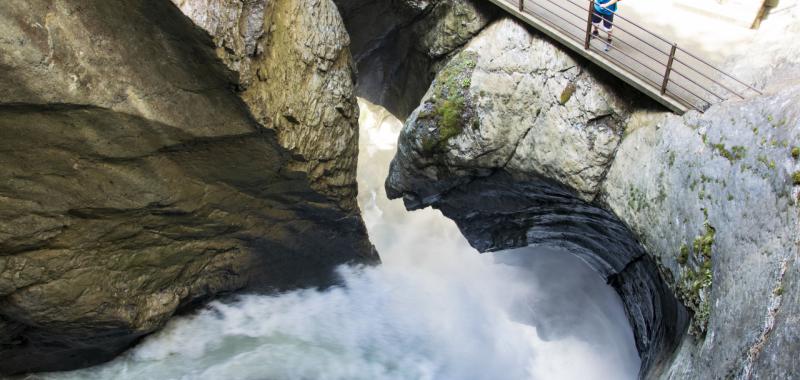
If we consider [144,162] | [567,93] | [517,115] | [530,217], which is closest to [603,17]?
[567,93]

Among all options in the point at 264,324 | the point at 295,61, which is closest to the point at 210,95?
the point at 295,61

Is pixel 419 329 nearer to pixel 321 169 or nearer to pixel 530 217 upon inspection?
pixel 530 217

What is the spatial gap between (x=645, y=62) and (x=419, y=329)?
788 cm

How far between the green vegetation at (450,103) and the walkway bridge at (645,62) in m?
1.18

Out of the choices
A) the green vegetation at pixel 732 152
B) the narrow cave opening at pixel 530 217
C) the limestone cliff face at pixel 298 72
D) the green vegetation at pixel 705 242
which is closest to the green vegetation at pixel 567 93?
the narrow cave opening at pixel 530 217

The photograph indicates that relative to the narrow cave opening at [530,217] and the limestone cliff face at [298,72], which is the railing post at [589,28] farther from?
the limestone cliff face at [298,72]

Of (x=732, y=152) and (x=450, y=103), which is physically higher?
(x=450, y=103)

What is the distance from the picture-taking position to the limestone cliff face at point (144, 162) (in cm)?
664

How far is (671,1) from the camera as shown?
361 inches

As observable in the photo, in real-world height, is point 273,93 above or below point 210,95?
above

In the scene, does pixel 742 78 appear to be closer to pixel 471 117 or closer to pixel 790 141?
pixel 790 141

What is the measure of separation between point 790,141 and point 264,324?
404 inches

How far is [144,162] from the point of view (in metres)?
8.05

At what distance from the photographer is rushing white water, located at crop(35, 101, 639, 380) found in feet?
35.3
